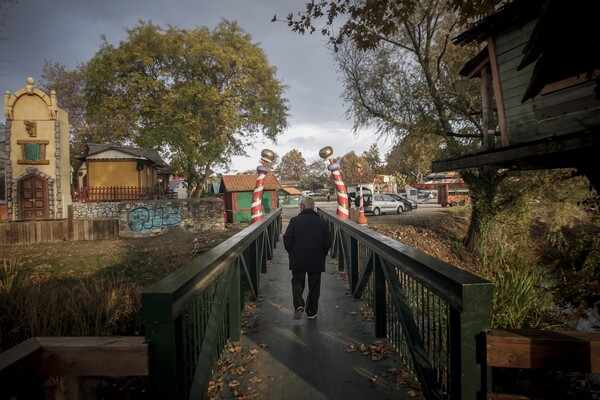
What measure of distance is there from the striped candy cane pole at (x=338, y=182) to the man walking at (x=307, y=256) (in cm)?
749

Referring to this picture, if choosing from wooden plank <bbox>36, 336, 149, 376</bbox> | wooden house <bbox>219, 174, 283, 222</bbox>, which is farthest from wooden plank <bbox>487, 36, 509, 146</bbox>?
wooden house <bbox>219, 174, 283, 222</bbox>

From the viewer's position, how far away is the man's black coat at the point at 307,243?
4602mm

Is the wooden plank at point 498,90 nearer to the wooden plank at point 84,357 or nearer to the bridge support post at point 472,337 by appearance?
the bridge support post at point 472,337

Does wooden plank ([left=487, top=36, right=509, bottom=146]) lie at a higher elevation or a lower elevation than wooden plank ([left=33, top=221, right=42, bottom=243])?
Result: higher

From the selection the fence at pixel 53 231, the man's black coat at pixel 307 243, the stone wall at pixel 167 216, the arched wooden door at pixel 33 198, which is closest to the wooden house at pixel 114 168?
the arched wooden door at pixel 33 198

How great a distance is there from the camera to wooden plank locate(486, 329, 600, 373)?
4.98ft

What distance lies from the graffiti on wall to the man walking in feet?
51.7

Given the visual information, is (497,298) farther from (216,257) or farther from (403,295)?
(216,257)

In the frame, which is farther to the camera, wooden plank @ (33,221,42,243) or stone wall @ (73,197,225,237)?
stone wall @ (73,197,225,237)

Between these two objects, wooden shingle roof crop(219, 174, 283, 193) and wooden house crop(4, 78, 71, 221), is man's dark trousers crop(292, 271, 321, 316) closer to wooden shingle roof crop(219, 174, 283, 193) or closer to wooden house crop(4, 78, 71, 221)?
wooden shingle roof crop(219, 174, 283, 193)

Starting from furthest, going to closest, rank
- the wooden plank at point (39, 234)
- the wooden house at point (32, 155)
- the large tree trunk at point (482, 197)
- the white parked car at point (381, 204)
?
the white parked car at point (381, 204)
the wooden house at point (32, 155)
the wooden plank at point (39, 234)
the large tree trunk at point (482, 197)

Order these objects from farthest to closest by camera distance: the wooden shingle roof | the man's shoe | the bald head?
1. the wooden shingle roof
2. the bald head
3. the man's shoe

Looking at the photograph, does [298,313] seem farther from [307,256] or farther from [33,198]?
[33,198]

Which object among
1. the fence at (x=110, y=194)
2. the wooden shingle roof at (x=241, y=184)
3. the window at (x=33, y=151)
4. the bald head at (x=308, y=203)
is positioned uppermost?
the window at (x=33, y=151)
